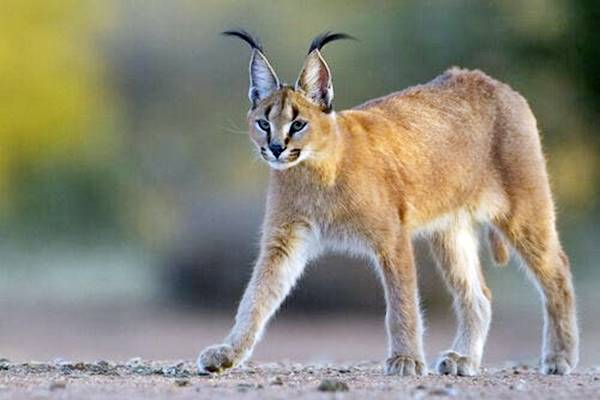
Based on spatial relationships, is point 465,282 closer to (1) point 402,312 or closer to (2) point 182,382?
(1) point 402,312

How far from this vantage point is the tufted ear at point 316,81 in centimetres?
1380

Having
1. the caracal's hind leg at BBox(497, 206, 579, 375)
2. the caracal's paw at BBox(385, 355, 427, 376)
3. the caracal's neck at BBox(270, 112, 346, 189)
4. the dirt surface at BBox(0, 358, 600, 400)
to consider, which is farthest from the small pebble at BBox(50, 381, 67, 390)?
the caracal's hind leg at BBox(497, 206, 579, 375)

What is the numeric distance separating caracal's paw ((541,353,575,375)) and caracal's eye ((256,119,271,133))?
9.17 feet

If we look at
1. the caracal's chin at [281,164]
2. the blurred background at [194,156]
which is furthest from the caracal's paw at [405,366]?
the blurred background at [194,156]

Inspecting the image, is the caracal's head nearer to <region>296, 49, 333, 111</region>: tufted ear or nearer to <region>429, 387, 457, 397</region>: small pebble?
<region>296, 49, 333, 111</region>: tufted ear

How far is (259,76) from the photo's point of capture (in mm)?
13812

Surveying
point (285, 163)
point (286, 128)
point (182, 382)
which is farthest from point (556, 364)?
point (182, 382)

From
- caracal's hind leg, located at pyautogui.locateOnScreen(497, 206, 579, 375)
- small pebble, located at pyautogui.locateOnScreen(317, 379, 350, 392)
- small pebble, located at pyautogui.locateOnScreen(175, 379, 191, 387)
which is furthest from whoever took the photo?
caracal's hind leg, located at pyautogui.locateOnScreen(497, 206, 579, 375)

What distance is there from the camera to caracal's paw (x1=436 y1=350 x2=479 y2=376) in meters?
14.1

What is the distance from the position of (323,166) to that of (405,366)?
1525mm

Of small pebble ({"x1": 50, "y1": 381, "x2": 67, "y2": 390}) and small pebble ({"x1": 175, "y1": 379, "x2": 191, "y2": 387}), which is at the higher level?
small pebble ({"x1": 175, "y1": 379, "x2": 191, "y2": 387})

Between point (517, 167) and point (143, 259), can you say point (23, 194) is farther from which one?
point (517, 167)

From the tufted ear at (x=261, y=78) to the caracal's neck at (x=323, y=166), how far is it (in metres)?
0.47

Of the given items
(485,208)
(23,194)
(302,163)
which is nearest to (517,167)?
(485,208)
